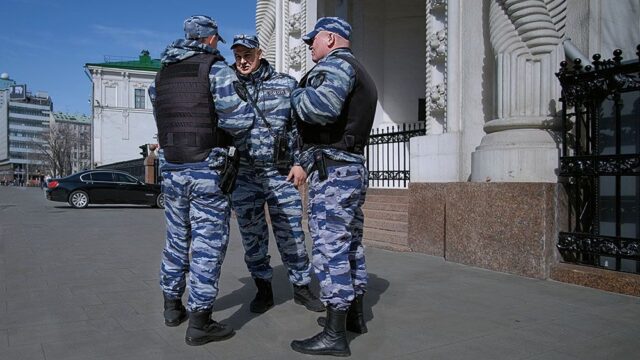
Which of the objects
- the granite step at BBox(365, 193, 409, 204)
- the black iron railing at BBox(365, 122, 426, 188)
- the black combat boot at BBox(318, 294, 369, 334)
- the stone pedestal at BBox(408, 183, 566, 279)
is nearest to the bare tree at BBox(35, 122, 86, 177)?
the black iron railing at BBox(365, 122, 426, 188)

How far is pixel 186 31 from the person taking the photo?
3.39 meters

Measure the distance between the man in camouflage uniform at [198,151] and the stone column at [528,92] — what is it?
3467 mm

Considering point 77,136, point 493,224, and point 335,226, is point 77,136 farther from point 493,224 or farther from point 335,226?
point 335,226

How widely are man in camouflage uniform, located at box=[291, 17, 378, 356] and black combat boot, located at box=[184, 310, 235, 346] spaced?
487 millimetres

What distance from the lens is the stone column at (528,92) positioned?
5418mm

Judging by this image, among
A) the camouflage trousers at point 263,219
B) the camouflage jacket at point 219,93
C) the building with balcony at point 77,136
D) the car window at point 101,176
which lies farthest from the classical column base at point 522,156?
the building with balcony at point 77,136

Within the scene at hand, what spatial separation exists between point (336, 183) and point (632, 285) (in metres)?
3.02

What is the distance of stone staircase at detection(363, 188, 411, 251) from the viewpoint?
7081mm

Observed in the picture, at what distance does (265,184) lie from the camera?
4.10m

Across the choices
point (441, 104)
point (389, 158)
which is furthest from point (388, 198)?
point (441, 104)

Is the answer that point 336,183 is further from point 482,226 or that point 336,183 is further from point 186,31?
point 482,226

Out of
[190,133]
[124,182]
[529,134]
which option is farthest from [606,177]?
[124,182]

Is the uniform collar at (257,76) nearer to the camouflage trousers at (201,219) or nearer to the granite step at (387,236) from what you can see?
the camouflage trousers at (201,219)

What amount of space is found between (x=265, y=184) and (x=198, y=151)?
3.10 ft
